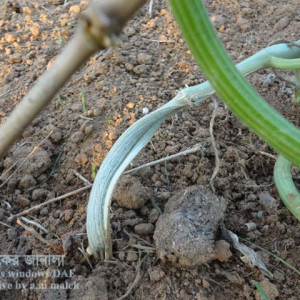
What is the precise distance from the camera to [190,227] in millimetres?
1142

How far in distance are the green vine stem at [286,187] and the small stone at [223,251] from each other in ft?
0.75

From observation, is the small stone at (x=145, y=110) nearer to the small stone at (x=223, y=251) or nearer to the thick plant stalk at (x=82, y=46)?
the small stone at (x=223, y=251)

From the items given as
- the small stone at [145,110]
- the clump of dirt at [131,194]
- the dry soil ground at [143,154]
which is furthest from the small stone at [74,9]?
the clump of dirt at [131,194]

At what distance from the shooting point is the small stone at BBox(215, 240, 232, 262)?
1.13m

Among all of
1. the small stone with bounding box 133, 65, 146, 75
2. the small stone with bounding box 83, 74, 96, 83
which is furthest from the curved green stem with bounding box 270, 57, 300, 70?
the small stone with bounding box 83, 74, 96, 83

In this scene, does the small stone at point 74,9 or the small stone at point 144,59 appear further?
the small stone at point 74,9

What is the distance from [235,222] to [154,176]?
10.9 inches

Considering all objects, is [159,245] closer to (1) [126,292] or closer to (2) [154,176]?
A: (1) [126,292]

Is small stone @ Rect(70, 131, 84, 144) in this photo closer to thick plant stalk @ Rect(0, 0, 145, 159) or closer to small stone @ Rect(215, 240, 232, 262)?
small stone @ Rect(215, 240, 232, 262)

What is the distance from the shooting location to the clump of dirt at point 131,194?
1257 millimetres

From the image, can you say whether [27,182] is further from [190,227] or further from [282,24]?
[282,24]

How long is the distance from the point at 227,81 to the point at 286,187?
0.66 meters

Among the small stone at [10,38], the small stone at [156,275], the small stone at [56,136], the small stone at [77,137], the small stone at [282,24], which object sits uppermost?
the small stone at [10,38]

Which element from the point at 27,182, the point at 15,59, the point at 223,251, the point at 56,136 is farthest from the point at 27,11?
the point at 223,251
